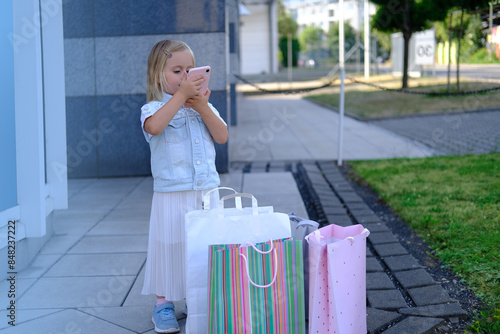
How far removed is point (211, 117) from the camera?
121 inches

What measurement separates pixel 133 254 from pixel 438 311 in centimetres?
228

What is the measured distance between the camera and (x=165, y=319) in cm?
320

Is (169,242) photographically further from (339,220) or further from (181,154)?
(339,220)

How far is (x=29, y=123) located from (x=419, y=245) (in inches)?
118

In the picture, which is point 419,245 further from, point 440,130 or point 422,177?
point 440,130

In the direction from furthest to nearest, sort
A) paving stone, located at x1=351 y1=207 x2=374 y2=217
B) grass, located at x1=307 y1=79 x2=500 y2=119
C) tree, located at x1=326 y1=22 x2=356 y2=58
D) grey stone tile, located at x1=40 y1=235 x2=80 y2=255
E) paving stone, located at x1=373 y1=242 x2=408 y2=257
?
tree, located at x1=326 y1=22 x2=356 y2=58
grass, located at x1=307 y1=79 x2=500 y2=119
paving stone, located at x1=351 y1=207 x2=374 y2=217
grey stone tile, located at x1=40 y1=235 x2=80 y2=255
paving stone, located at x1=373 y1=242 x2=408 y2=257

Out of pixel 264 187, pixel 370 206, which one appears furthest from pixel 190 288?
pixel 264 187

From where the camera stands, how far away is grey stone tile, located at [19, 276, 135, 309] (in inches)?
143

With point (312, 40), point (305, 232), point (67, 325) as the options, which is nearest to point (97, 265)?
point (67, 325)

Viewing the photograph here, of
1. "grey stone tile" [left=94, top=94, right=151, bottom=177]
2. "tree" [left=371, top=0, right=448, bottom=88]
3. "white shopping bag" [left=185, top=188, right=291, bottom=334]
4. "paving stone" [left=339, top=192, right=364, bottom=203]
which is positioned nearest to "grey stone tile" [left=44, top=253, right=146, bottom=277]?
"white shopping bag" [left=185, top=188, right=291, bottom=334]

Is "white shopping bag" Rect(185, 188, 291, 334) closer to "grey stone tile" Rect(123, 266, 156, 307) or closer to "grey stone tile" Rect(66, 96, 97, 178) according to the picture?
"grey stone tile" Rect(123, 266, 156, 307)

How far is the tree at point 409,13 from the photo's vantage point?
17906 mm

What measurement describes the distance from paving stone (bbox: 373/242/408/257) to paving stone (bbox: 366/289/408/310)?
2.42 feet

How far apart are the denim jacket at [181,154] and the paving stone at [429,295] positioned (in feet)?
4.75
